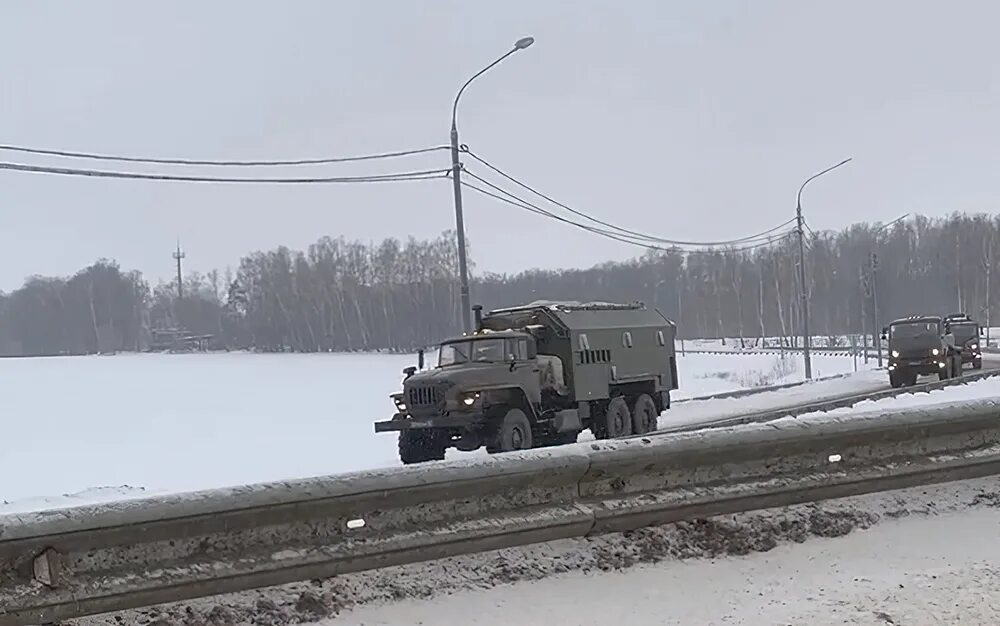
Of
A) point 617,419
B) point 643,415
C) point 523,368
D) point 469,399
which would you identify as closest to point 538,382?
point 523,368

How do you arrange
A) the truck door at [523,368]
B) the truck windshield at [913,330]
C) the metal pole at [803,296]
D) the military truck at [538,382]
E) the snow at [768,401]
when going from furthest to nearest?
the metal pole at [803,296] < the truck windshield at [913,330] < the snow at [768,401] < the truck door at [523,368] < the military truck at [538,382]

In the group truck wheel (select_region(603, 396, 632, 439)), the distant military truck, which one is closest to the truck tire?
truck wheel (select_region(603, 396, 632, 439))

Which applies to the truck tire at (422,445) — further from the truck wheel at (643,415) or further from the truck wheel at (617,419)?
the truck wheel at (643,415)

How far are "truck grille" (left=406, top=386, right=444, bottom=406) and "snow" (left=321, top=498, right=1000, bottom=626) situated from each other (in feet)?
34.2

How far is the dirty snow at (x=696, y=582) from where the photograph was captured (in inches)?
193

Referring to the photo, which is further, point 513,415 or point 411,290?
point 411,290

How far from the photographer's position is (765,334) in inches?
3669

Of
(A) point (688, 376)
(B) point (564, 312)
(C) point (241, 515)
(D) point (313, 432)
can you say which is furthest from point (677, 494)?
(A) point (688, 376)

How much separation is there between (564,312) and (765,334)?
7789 cm

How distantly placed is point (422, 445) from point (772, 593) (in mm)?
11781

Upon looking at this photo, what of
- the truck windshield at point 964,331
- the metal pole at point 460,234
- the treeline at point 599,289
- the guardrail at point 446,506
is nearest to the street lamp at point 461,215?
the metal pole at point 460,234

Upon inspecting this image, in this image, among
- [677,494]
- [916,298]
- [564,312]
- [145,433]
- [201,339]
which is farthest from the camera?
[201,339]

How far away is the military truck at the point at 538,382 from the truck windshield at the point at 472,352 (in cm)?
2

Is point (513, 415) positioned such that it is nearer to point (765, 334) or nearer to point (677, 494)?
point (677, 494)
